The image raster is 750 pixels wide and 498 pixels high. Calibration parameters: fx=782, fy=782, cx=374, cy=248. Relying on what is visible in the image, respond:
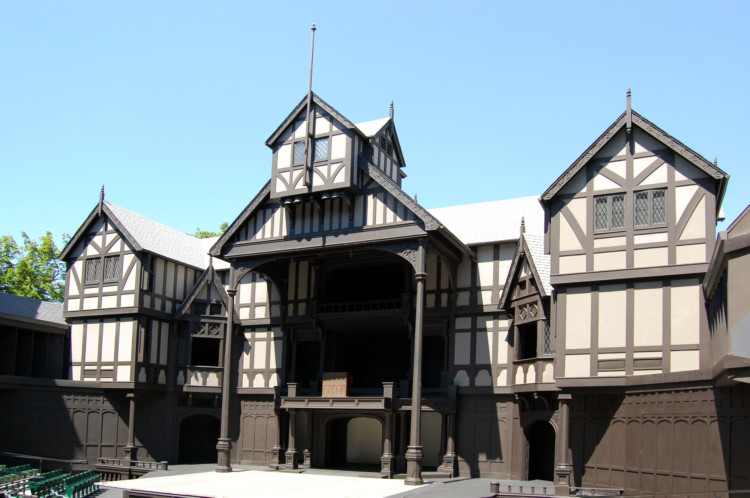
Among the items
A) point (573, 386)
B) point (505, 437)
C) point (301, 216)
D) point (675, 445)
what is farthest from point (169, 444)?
point (675, 445)

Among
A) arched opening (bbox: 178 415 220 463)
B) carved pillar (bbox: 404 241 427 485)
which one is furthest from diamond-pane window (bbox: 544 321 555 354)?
arched opening (bbox: 178 415 220 463)

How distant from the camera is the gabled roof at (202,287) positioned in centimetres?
3569

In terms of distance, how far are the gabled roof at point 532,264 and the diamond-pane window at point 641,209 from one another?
4.00 meters

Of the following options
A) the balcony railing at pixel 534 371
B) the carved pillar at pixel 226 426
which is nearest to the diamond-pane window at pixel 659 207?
the balcony railing at pixel 534 371

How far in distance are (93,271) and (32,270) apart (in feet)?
65.7

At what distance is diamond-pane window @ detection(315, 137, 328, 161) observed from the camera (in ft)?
98.4

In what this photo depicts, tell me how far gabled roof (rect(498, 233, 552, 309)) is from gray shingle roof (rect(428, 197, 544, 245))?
165 cm

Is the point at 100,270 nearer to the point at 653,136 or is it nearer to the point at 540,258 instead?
the point at 540,258

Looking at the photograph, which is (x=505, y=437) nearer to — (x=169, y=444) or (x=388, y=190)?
(x=388, y=190)

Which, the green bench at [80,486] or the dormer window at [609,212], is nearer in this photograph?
the green bench at [80,486]

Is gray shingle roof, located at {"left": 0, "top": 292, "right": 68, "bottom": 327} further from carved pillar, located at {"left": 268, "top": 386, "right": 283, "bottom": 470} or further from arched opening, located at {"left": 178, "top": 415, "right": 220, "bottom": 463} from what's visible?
carved pillar, located at {"left": 268, "top": 386, "right": 283, "bottom": 470}

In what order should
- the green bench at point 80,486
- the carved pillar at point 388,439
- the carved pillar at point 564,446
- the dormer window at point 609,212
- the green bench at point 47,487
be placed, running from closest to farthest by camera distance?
the green bench at point 47,487 → the green bench at point 80,486 → the carved pillar at point 564,446 → the dormer window at point 609,212 → the carved pillar at point 388,439

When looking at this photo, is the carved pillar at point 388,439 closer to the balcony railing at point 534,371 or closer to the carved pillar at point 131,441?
the balcony railing at point 534,371

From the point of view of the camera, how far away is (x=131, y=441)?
33.4m
